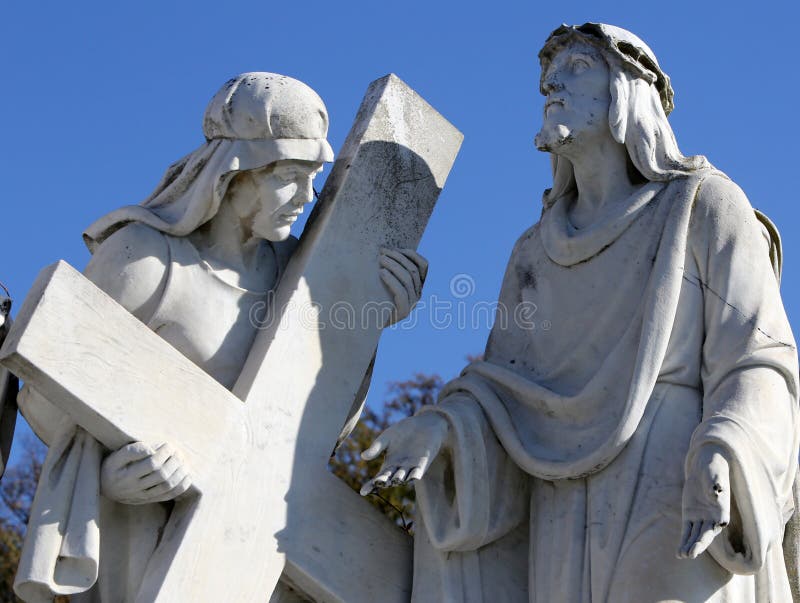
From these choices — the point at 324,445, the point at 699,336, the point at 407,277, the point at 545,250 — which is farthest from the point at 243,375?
the point at 699,336

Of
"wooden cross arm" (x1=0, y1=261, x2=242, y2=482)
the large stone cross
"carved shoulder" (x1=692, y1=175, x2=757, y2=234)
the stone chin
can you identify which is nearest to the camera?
"wooden cross arm" (x1=0, y1=261, x2=242, y2=482)

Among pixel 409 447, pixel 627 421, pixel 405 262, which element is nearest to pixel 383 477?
pixel 409 447

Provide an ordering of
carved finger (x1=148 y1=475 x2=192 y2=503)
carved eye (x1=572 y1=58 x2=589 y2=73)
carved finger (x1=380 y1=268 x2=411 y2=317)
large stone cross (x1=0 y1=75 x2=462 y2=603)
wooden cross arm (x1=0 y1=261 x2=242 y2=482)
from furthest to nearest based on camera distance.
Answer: carved finger (x1=380 y1=268 x2=411 y2=317), carved eye (x1=572 y1=58 x2=589 y2=73), carved finger (x1=148 y1=475 x2=192 y2=503), large stone cross (x1=0 y1=75 x2=462 y2=603), wooden cross arm (x1=0 y1=261 x2=242 y2=482)

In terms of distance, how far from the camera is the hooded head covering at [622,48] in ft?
23.1

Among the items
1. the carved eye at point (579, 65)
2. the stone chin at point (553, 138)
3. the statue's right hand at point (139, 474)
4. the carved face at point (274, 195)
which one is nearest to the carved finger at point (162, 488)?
the statue's right hand at point (139, 474)

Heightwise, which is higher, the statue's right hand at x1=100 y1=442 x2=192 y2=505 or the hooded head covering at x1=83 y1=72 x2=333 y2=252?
the hooded head covering at x1=83 y1=72 x2=333 y2=252

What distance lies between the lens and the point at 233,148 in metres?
6.89

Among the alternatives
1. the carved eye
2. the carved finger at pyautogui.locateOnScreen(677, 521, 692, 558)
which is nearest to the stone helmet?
the carved eye

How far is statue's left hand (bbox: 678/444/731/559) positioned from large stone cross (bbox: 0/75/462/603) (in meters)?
1.48

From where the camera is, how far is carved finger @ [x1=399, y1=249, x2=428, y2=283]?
24.2ft

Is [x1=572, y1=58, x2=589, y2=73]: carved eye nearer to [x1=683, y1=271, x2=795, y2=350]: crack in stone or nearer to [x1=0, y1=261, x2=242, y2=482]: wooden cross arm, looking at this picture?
[x1=683, y1=271, x2=795, y2=350]: crack in stone

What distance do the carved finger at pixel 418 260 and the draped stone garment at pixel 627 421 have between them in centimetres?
57

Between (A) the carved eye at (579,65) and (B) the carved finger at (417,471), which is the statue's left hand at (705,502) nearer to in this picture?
(B) the carved finger at (417,471)

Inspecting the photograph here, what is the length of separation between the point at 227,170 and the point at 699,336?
200 cm
